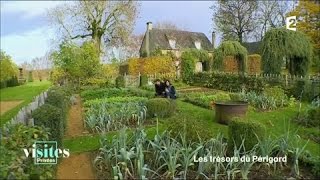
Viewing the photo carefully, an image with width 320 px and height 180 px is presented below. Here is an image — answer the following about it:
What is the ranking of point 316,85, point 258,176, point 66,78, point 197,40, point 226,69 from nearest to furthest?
point 258,176, point 316,85, point 226,69, point 66,78, point 197,40

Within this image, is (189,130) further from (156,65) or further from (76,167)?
(156,65)

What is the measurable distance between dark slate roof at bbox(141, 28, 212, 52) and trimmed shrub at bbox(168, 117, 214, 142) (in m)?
37.5

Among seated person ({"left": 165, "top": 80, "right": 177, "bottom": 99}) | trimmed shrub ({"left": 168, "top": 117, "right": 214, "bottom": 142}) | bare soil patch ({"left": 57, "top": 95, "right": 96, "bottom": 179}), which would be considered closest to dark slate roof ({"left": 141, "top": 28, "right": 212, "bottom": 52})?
seated person ({"left": 165, "top": 80, "right": 177, "bottom": 99})

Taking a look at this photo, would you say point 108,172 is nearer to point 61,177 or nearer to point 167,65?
point 61,177

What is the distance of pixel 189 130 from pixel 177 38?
42.5 m

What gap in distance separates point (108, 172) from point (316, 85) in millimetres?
12197

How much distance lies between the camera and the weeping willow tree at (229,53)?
27.0 meters

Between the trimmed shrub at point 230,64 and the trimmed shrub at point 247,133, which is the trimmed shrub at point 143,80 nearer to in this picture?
the trimmed shrub at point 230,64

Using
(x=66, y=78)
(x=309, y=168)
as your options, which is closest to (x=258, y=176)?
(x=309, y=168)

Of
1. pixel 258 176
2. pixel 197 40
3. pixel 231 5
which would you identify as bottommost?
pixel 258 176

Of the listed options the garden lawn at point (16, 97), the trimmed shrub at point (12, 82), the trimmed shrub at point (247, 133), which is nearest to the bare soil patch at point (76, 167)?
the trimmed shrub at point (247, 133)

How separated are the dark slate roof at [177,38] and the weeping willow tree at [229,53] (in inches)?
695

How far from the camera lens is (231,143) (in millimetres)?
7078

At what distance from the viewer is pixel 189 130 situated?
697 cm
